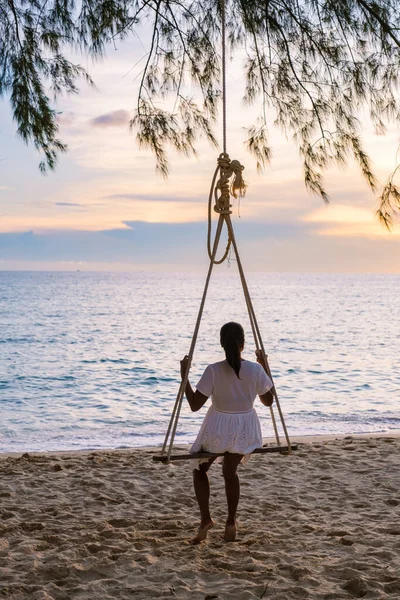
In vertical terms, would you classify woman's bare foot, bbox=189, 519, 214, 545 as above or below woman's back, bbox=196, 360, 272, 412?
below

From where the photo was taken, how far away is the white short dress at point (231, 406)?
3.31 meters

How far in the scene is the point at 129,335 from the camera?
26297 mm

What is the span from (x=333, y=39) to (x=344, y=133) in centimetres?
65

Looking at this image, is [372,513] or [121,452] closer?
[372,513]

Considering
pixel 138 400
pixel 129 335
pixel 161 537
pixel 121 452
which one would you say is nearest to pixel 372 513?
pixel 161 537

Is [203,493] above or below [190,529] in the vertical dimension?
above

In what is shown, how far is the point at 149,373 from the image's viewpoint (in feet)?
52.7

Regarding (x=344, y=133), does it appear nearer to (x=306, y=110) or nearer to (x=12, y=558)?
(x=306, y=110)

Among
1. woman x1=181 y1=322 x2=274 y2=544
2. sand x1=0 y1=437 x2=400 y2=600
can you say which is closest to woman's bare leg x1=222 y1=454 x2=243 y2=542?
woman x1=181 y1=322 x2=274 y2=544

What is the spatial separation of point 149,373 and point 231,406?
42.1 feet

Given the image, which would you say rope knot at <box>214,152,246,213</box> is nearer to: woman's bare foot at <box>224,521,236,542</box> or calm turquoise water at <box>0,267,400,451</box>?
woman's bare foot at <box>224,521,236,542</box>

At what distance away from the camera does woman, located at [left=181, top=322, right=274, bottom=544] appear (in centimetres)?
331

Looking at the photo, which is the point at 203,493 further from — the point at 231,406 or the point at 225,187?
the point at 225,187

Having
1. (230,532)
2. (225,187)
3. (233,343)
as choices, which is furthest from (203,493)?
(225,187)
